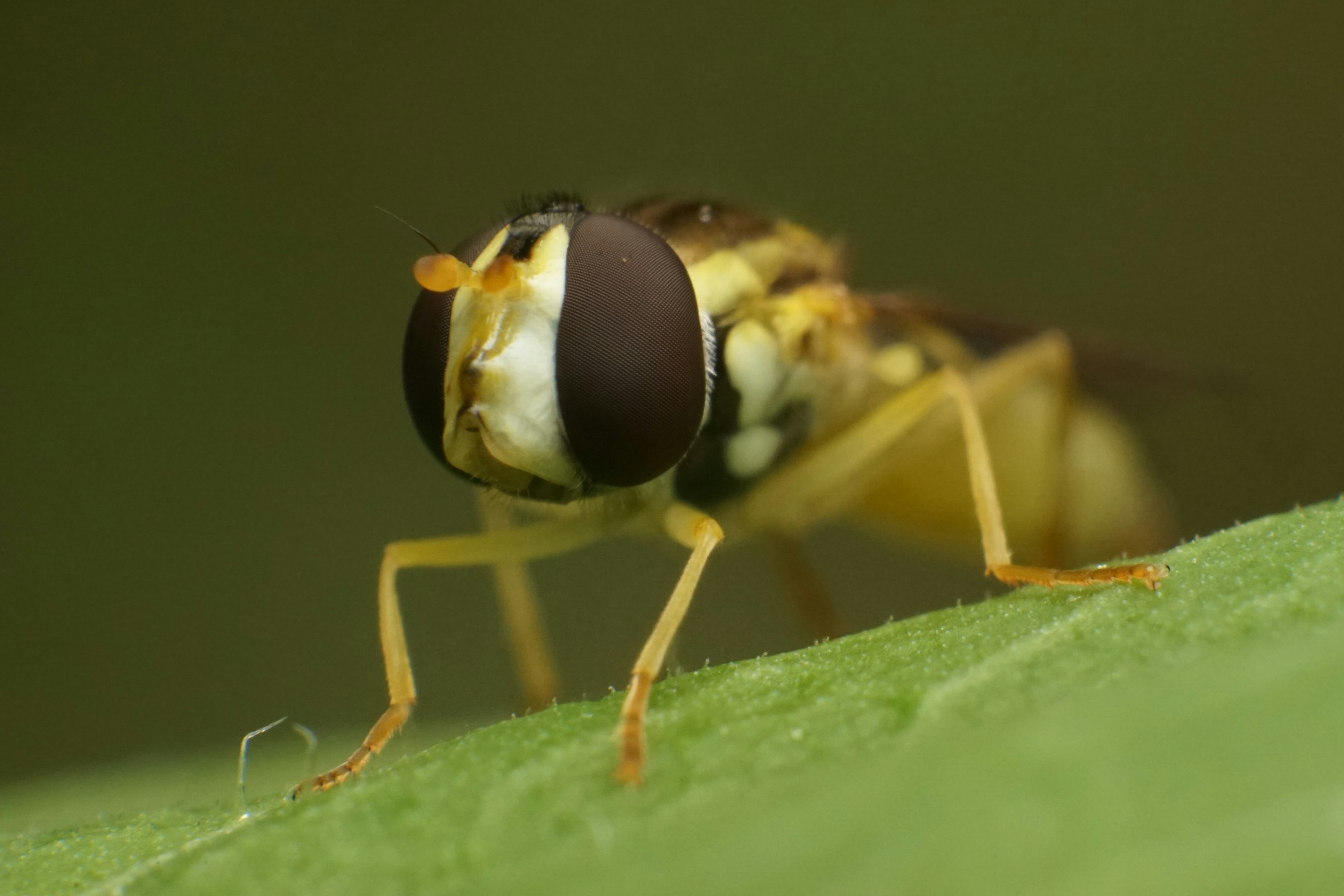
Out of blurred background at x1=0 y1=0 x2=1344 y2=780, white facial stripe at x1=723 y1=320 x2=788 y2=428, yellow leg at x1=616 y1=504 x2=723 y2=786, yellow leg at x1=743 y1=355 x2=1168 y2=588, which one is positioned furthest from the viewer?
blurred background at x1=0 y1=0 x2=1344 y2=780

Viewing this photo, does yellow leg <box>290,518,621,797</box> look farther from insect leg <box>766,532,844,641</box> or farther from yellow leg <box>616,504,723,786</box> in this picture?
insect leg <box>766,532,844,641</box>

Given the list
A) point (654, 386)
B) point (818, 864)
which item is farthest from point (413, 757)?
point (818, 864)

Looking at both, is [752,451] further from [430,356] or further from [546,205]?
[430,356]

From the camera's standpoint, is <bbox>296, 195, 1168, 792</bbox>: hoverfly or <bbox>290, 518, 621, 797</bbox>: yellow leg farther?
<bbox>290, 518, 621, 797</bbox>: yellow leg

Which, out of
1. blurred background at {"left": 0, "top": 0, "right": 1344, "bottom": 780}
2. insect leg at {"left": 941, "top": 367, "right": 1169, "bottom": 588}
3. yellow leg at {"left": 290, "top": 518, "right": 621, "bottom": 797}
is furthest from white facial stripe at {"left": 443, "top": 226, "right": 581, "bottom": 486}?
blurred background at {"left": 0, "top": 0, "right": 1344, "bottom": 780}

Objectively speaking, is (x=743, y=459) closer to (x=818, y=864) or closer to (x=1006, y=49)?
(x=818, y=864)

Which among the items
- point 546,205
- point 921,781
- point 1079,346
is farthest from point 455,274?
point 1079,346

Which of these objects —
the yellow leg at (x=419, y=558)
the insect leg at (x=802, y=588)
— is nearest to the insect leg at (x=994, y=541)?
the yellow leg at (x=419, y=558)
